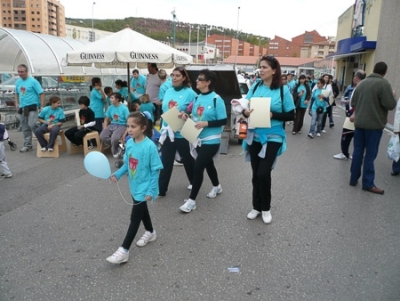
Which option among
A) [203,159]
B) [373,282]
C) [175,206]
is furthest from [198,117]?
[373,282]

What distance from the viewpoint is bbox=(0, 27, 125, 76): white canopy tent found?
10578mm

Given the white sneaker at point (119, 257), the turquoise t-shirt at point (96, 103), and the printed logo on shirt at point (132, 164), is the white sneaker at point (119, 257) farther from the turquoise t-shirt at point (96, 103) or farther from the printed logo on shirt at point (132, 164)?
the turquoise t-shirt at point (96, 103)

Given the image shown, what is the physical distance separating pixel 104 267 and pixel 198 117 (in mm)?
2200

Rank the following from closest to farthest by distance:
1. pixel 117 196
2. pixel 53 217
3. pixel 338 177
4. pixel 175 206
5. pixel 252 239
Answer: pixel 252 239, pixel 53 217, pixel 175 206, pixel 117 196, pixel 338 177

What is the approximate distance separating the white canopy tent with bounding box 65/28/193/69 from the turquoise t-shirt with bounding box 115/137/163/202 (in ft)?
14.4

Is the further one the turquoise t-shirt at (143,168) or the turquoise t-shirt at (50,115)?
the turquoise t-shirt at (50,115)

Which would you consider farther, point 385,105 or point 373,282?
point 385,105

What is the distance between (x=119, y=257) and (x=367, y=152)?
413cm

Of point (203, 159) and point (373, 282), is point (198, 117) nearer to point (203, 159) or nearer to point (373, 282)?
point (203, 159)

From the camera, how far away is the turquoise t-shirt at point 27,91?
8.20 m

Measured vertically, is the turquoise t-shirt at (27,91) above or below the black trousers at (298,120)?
above

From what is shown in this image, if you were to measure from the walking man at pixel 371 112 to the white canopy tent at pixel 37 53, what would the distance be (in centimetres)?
854

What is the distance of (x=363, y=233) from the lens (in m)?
4.16

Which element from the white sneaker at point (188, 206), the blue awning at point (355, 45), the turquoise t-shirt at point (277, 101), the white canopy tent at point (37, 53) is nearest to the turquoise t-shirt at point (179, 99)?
the white sneaker at point (188, 206)
